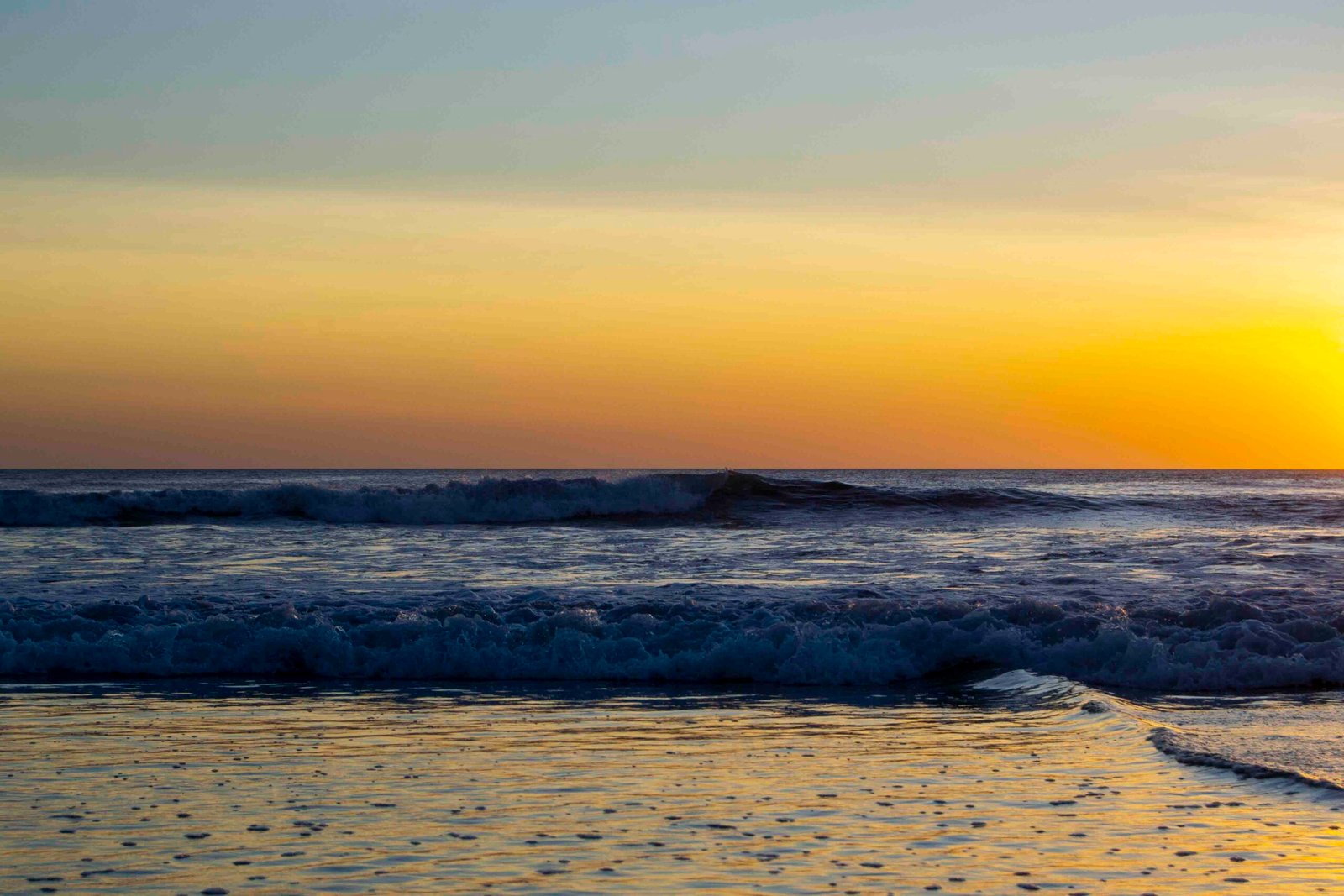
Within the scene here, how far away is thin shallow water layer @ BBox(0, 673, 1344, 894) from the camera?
226 inches

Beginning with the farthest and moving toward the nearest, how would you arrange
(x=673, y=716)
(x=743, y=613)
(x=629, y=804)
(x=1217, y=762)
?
(x=743, y=613) → (x=673, y=716) → (x=1217, y=762) → (x=629, y=804)

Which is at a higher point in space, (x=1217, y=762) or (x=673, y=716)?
(x=1217, y=762)

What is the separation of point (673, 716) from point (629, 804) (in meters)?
3.18

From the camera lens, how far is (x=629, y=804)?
7062mm

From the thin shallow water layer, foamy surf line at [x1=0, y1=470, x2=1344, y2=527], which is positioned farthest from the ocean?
foamy surf line at [x1=0, y1=470, x2=1344, y2=527]

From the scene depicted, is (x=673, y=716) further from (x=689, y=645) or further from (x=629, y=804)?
(x=629, y=804)

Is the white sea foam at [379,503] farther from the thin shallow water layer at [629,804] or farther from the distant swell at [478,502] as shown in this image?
the thin shallow water layer at [629,804]

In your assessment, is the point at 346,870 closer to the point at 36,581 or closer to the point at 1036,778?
the point at 1036,778

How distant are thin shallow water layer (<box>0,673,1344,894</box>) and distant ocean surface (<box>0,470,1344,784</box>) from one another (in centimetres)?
134

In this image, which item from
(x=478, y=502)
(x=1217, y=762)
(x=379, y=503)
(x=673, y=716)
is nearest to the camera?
(x=1217, y=762)

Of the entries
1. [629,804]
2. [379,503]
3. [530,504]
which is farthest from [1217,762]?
[379,503]

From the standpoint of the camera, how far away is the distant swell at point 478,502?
111 feet

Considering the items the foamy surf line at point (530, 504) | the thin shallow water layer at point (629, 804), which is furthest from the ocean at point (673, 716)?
the foamy surf line at point (530, 504)

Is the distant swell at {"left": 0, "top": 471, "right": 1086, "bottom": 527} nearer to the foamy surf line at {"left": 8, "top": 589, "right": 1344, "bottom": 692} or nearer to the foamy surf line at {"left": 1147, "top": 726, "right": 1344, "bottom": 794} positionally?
the foamy surf line at {"left": 8, "top": 589, "right": 1344, "bottom": 692}
